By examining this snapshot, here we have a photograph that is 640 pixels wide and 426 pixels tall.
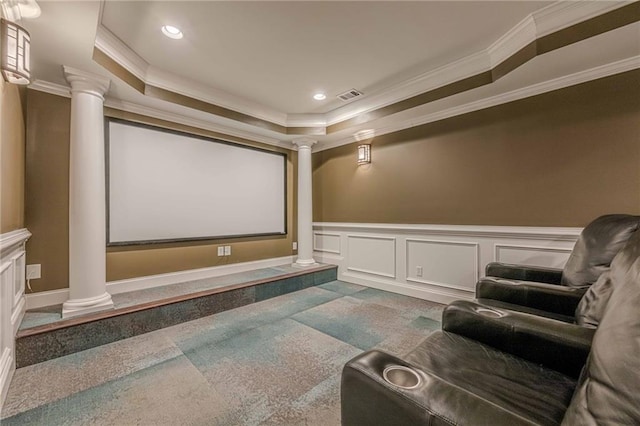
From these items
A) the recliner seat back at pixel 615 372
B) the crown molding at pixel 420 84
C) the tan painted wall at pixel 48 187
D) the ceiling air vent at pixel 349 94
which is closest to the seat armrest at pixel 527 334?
the recliner seat back at pixel 615 372

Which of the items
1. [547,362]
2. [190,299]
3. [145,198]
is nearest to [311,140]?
[145,198]

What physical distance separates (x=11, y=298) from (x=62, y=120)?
1.71 metres

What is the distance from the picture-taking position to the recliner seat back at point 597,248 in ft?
5.49

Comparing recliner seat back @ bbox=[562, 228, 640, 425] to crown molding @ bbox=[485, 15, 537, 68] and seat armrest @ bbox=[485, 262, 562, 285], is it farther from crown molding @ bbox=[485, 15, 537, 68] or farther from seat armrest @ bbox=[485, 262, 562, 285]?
crown molding @ bbox=[485, 15, 537, 68]

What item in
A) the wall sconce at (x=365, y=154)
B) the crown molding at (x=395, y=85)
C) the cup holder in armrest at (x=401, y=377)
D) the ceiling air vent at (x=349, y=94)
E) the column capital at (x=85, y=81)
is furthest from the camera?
the wall sconce at (x=365, y=154)

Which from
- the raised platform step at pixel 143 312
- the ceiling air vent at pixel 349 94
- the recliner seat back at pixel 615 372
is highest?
the ceiling air vent at pixel 349 94

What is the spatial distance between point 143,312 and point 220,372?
1113mm

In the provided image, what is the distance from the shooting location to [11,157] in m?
2.00

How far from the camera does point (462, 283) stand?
3.09m

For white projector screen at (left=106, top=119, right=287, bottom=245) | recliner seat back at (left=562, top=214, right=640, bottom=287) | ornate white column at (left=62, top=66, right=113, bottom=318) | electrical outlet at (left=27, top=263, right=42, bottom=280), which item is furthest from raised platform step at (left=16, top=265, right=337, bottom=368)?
recliner seat back at (left=562, top=214, right=640, bottom=287)

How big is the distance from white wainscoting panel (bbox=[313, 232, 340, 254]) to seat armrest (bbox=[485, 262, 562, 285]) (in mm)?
2443

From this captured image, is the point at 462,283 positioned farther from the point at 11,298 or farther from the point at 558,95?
the point at 11,298

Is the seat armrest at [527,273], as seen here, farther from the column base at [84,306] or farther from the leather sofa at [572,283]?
the column base at [84,306]

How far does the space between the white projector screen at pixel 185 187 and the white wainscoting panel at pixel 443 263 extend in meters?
2.22
